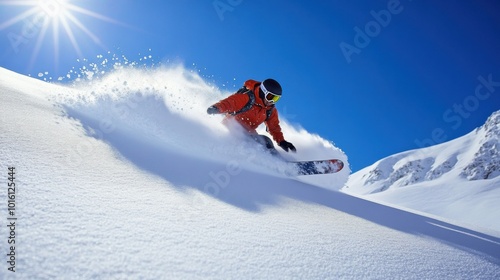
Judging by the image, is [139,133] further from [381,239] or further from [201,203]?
[381,239]

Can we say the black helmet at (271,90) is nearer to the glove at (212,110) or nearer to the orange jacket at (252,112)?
the orange jacket at (252,112)

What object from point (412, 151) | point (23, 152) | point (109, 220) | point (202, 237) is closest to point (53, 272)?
point (109, 220)

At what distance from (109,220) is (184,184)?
3.66 ft

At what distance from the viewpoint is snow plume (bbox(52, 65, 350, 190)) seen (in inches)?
135

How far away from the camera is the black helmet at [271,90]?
20.9 ft

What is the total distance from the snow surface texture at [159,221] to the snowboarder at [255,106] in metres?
2.41

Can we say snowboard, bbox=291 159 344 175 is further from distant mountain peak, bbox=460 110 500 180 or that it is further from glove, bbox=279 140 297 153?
distant mountain peak, bbox=460 110 500 180

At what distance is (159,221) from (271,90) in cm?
513

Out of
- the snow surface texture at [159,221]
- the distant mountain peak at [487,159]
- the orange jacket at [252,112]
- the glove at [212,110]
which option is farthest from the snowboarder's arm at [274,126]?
the distant mountain peak at [487,159]

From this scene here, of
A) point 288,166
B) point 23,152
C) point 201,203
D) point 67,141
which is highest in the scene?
point 288,166

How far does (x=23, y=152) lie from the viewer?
1.97m

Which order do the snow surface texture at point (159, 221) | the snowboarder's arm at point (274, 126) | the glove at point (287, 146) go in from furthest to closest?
the snowboarder's arm at point (274, 126) → the glove at point (287, 146) → the snow surface texture at point (159, 221)

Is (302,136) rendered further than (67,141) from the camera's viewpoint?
Yes

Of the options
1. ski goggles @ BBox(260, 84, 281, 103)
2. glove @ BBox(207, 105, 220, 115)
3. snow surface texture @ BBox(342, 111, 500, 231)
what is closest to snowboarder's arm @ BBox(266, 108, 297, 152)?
ski goggles @ BBox(260, 84, 281, 103)
